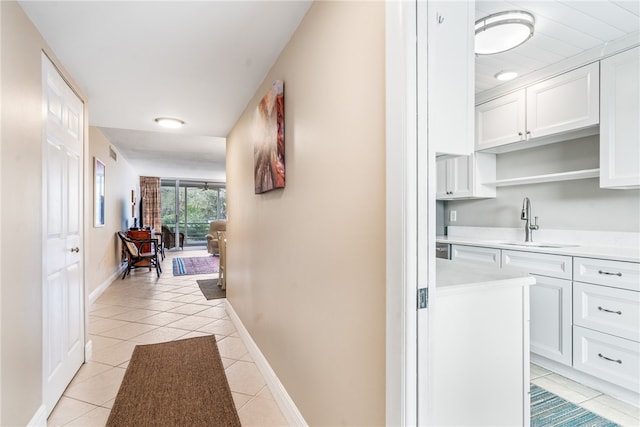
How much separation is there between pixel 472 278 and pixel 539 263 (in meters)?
1.52

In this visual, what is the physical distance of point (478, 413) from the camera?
1.20 metres

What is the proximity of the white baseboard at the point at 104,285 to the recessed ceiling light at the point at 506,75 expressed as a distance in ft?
16.9

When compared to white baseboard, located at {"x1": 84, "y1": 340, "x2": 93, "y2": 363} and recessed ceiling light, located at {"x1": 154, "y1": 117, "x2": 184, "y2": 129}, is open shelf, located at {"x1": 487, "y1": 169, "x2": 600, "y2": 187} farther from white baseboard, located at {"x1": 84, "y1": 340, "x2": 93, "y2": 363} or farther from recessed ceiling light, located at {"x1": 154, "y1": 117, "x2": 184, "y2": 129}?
white baseboard, located at {"x1": 84, "y1": 340, "x2": 93, "y2": 363}

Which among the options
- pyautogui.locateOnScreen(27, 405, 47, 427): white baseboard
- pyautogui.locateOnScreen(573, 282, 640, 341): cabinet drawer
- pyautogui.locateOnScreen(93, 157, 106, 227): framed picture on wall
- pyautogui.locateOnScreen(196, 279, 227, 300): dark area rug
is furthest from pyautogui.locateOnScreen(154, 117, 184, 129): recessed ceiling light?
pyautogui.locateOnScreen(573, 282, 640, 341): cabinet drawer

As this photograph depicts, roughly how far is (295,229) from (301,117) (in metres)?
0.60

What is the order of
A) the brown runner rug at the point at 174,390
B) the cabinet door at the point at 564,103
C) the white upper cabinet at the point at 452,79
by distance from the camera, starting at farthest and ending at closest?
the cabinet door at the point at 564,103
the brown runner rug at the point at 174,390
the white upper cabinet at the point at 452,79

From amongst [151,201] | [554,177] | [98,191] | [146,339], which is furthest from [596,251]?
[151,201]

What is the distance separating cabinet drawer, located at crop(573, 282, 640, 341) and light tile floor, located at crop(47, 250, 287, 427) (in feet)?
6.62

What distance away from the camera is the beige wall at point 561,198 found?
2.35 metres

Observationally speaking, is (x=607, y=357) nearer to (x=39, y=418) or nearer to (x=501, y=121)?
(x=501, y=121)

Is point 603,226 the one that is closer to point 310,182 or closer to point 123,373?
point 310,182

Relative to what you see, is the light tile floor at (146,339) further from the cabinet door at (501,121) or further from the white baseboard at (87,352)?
the cabinet door at (501,121)

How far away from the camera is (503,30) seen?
75.7 inches

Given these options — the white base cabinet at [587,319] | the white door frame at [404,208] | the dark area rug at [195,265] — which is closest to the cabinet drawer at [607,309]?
the white base cabinet at [587,319]
